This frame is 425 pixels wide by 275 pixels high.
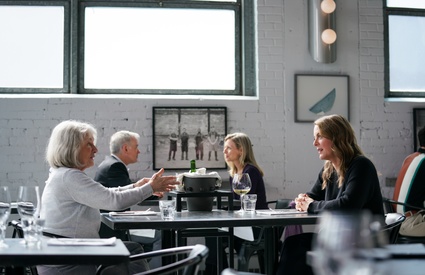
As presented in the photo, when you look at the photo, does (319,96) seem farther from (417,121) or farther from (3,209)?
(3,209)

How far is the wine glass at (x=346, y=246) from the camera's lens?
1299 mm

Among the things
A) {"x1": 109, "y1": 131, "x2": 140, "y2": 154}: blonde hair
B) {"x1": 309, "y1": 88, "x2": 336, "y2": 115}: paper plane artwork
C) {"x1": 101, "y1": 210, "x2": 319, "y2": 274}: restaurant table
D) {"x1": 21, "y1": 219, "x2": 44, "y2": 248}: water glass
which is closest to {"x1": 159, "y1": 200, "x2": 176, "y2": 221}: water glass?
{"x1": 101, "y1": 210, "x2": 319, "y2": 274}: restaurant table

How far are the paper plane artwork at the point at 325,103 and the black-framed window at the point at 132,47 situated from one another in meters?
0.63

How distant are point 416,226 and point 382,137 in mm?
1805

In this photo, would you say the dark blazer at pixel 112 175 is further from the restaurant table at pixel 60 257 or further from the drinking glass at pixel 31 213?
the restaurant table at pixel 60 257

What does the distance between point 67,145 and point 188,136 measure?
301 cm

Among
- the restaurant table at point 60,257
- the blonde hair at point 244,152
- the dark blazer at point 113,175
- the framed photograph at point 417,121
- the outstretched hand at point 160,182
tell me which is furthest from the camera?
the framed photograph at point 417,121

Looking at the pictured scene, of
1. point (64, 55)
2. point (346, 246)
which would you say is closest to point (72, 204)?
point (346, 246)

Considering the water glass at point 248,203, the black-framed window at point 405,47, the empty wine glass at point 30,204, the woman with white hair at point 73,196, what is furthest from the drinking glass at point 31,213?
the black-framed window at point 405,47

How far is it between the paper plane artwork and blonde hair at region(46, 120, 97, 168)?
3497 millimetres

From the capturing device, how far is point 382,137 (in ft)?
23.5

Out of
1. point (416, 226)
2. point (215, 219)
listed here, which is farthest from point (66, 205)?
point (416, 226)

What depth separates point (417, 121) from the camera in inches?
286

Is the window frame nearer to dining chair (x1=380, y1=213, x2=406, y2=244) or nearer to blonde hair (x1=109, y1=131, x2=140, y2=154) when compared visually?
blonde hair (x1=109, y1=131, x2=140, y2=154)
